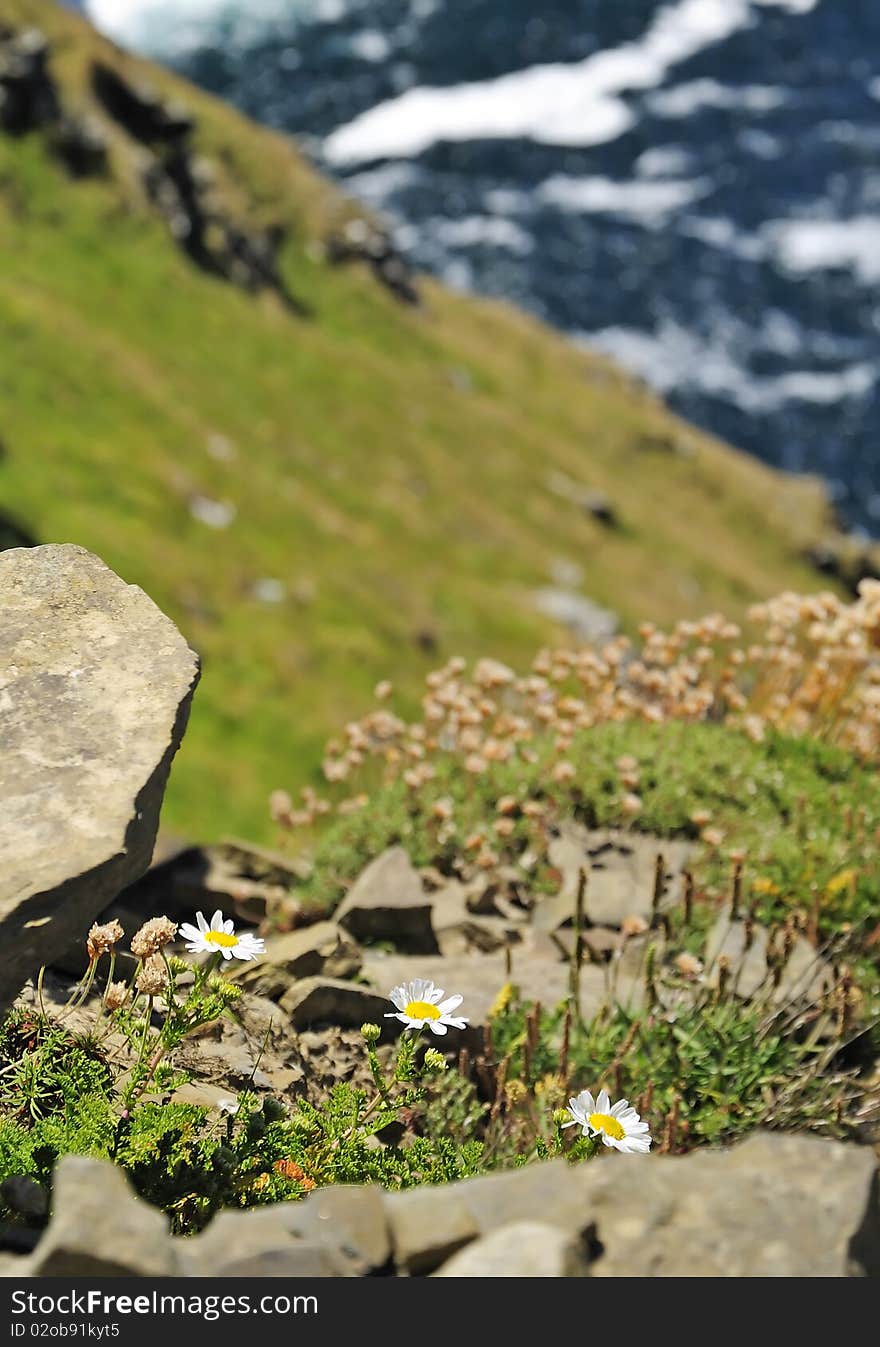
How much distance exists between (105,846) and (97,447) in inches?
778

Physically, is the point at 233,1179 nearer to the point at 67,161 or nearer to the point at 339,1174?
the point at 339,1174

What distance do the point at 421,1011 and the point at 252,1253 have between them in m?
1.50

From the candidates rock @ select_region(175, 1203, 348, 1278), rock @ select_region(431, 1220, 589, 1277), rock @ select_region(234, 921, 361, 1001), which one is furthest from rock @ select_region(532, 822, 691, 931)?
rock @ select_region(175, 1203, 348, 1278)

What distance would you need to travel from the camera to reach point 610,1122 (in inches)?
156

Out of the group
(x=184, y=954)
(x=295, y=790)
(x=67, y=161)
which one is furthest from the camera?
(x=67, y=161)

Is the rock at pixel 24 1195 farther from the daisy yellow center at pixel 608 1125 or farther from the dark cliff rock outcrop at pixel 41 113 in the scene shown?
the dark cliff rock outcrop at pixel 41 113

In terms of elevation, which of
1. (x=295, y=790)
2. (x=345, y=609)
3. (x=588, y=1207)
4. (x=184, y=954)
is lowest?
(x=345, y=609)

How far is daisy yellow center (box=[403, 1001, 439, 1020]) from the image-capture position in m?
4.10

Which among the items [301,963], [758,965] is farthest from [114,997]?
[758,965]

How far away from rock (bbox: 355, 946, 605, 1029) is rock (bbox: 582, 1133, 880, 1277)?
2522 millimetres

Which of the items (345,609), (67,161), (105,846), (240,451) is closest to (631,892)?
(105,846)

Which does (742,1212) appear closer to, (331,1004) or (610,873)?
(331,1004)

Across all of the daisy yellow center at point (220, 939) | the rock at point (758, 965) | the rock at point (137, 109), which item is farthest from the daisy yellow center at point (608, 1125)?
the rock at point (137, 109)

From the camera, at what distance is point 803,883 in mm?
7043
